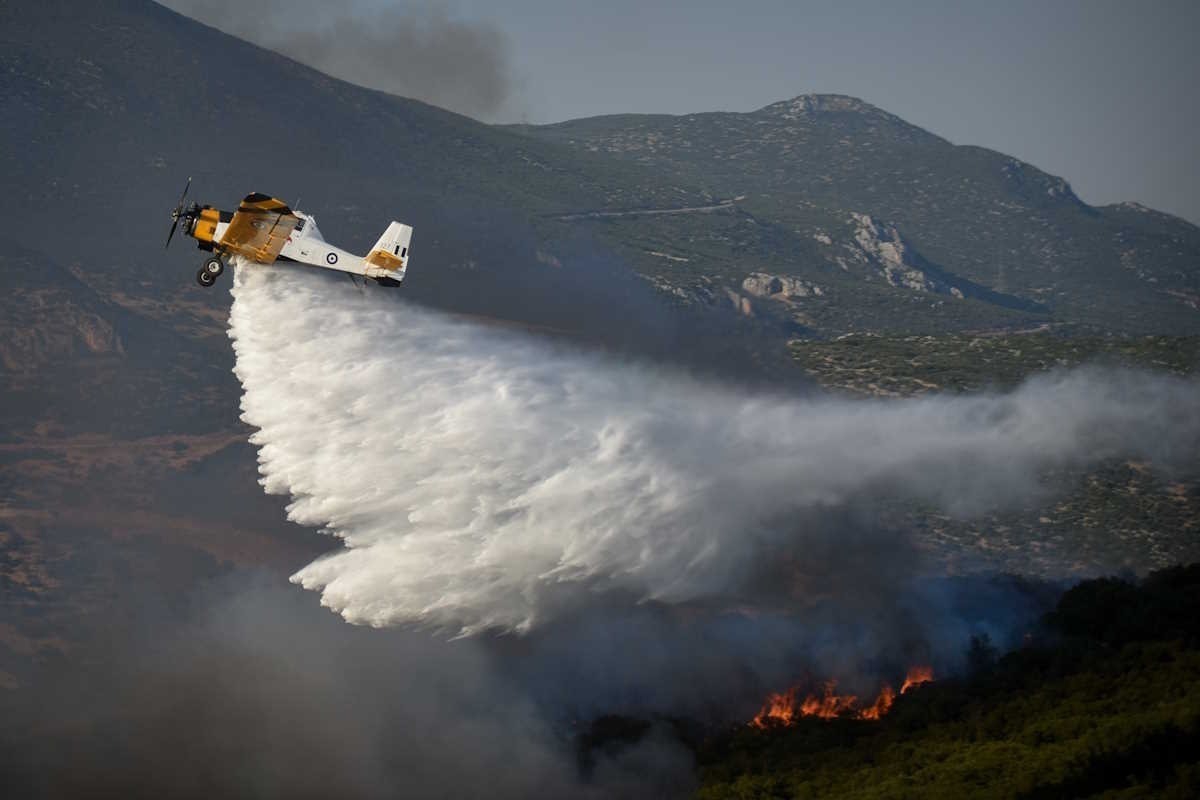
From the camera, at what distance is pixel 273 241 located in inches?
1887

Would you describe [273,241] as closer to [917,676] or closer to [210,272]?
[210,272]

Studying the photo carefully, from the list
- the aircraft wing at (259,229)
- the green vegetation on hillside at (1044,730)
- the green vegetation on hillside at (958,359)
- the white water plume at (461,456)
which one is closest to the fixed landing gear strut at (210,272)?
the aircraft wing at (259,229)

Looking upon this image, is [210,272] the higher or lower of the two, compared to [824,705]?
higher

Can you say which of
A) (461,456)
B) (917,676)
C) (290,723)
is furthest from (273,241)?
(917,676)

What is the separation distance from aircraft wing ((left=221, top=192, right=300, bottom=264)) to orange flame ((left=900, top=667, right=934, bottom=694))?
35.3 meters

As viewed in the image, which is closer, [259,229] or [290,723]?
[259,229]

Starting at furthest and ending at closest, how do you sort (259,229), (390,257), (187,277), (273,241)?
(187,277) → (390,257) → (273,241) → (259,229)

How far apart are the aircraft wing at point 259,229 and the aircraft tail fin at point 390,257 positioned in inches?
131

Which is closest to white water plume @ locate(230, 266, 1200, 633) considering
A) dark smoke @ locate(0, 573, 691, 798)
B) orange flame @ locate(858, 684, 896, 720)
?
dark smoke @ locate(0, 573, 691, 798)

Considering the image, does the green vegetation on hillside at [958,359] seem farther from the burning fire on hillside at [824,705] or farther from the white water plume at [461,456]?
the white water plume at [461,456]

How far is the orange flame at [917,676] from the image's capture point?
193ft

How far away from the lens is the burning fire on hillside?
56.9 m

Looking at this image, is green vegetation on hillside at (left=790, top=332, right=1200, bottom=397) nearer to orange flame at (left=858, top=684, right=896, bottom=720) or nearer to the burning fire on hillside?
orange flame at (left=858, top=684, right=896, bottom=720)

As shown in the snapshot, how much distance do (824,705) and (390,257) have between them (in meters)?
29.1
